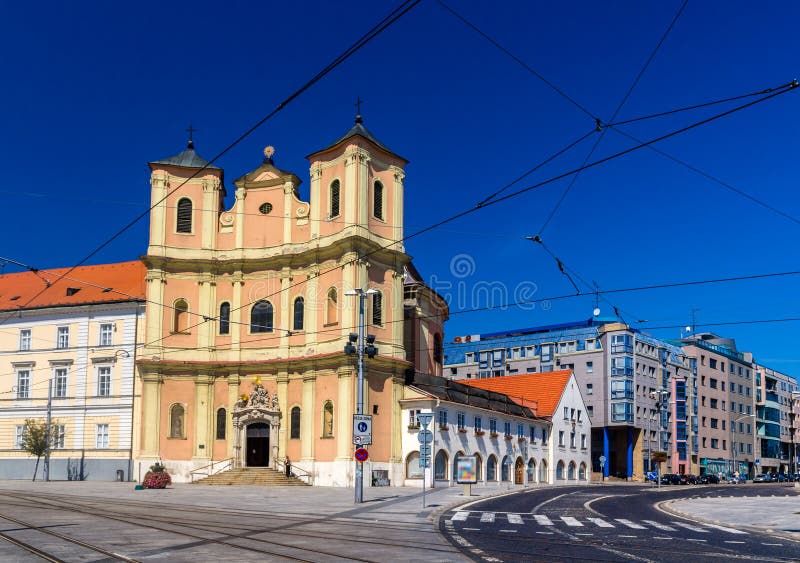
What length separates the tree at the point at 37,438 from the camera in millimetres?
53812

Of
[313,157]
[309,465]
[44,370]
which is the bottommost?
[309,465]

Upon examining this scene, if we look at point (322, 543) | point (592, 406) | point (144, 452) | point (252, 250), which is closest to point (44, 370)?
point (144, 452)

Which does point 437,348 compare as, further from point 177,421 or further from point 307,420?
point 177,421

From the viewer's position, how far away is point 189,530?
20.0m

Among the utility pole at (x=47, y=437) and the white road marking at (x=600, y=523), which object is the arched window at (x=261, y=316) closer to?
the utility pole at (x=47, y=437)

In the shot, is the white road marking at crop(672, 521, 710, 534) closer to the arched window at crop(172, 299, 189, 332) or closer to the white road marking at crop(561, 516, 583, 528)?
the white road marking at crop(561, 516, 583, 528)

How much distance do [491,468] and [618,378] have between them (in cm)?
3959

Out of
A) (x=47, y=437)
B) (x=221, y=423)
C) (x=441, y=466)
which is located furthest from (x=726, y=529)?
(x=47, y=437)

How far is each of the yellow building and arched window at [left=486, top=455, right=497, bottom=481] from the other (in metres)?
23.0

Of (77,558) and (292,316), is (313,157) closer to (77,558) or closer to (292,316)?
(292,316)

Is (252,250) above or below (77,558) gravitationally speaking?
above

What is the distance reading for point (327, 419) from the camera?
50.4 m

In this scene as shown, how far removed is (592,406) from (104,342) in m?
56.8

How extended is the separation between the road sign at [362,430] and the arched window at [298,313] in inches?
816
